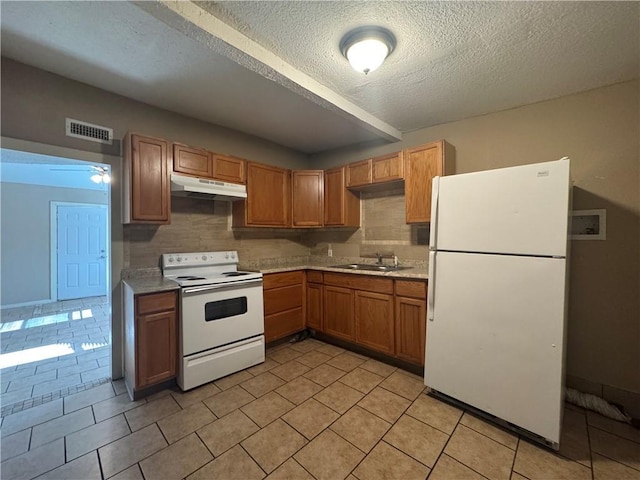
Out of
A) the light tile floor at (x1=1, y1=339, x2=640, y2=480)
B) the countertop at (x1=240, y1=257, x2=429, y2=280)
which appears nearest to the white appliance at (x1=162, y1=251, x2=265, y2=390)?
the light tile floor at (x1=1, y1=339, x2=640, y2=480)

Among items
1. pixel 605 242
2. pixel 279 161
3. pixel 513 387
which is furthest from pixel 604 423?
pixel 279 161

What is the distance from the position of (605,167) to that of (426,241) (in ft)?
5.01

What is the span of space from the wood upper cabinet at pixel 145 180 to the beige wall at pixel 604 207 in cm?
334

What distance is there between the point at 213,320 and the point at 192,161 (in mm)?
1580

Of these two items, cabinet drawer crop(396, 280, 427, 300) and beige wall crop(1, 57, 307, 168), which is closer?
beige wall crop(1, 57, 307, 168)

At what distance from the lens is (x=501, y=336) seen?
72.6 inches

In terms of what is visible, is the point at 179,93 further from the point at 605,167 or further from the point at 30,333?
the point at 30,333

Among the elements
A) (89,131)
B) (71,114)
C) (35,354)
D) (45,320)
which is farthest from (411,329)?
(45,320)

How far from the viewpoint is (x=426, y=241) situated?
10.2ft

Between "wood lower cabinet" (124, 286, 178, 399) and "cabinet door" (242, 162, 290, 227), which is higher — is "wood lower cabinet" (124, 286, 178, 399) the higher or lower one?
the lower one

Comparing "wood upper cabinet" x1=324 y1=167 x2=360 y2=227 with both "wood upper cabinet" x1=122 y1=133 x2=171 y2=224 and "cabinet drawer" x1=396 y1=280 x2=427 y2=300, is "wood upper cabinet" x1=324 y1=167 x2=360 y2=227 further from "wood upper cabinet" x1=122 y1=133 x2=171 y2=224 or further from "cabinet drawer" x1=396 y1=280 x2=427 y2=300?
"wood upper cabinet" x1=122 y1=133 x2=171 y2=224

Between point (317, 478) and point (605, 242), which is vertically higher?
point (605, 242)

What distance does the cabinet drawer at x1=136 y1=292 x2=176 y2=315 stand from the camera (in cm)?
215

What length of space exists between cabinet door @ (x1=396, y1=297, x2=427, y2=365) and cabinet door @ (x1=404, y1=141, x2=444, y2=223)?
0.88 meters
